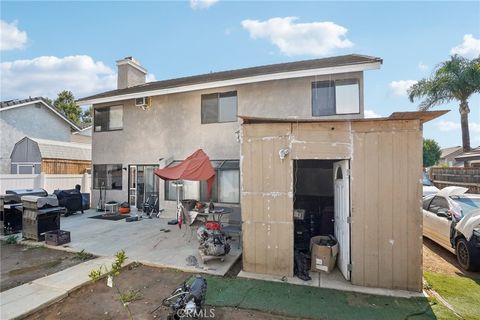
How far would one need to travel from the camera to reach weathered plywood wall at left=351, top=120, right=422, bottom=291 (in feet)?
15.7

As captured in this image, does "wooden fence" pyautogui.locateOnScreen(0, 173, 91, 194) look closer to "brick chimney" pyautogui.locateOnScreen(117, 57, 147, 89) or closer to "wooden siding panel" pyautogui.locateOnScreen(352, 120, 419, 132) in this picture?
"brick chimney" pyautogui.locateOnScreen(117, 57, 147, 89)

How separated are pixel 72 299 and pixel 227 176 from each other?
6.46 meters

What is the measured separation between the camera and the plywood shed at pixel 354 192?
4797mm

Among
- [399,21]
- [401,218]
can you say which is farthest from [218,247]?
[399,21]

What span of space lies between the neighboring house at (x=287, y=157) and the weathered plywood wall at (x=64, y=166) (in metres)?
5.84

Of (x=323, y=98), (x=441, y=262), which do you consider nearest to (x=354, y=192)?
Result: (x=441, y=262)

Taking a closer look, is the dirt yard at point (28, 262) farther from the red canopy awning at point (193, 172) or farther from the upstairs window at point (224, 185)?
the upstairs window at point (224, 185)

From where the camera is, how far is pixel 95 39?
974cm

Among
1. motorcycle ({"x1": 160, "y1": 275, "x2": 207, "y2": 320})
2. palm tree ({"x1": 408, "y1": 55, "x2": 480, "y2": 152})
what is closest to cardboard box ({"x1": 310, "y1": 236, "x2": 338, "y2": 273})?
motorcycle ({"x1": 160, "y1": 275, "x2": 207, "y2": 320})

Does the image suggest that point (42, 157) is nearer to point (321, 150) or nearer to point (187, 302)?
point (187, 302)

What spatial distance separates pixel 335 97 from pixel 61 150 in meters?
18.5

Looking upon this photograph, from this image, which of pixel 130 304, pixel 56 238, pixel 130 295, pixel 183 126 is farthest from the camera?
pixel 183 126

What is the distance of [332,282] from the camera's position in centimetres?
507

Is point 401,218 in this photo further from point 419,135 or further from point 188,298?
point 188,298
